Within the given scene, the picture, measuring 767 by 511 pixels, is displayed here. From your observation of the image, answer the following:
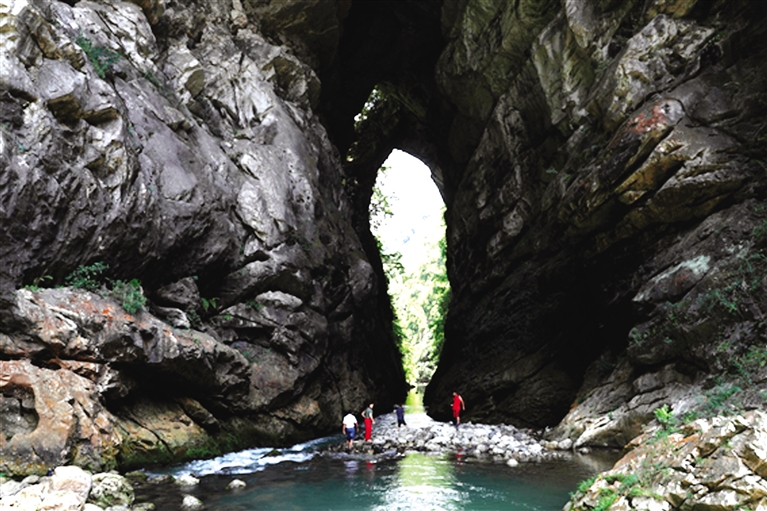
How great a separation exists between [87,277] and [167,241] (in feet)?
9.33

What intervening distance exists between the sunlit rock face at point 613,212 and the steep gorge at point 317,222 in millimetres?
83

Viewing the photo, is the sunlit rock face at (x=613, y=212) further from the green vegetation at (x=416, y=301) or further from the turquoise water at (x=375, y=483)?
the green vegetation at (x=416, y=301)

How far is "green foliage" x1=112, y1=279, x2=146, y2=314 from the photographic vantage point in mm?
11773

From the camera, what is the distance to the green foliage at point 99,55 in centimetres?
1376

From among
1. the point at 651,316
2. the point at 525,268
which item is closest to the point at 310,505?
the point at 651,316

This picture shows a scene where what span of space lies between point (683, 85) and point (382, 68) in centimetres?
2062

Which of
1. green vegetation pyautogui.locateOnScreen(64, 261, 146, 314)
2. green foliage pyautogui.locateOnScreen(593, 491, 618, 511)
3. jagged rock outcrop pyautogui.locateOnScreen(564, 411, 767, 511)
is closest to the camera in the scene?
jagged rock outcrop pyautogui.locateOnScreen(564, 411, 767, 511)

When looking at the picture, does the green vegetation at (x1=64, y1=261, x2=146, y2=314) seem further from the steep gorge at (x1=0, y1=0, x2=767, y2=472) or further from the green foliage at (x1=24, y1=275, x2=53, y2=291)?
the green foliage at (x1=24, y1=275, x2=53, y2=291)

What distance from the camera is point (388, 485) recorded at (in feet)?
34.3

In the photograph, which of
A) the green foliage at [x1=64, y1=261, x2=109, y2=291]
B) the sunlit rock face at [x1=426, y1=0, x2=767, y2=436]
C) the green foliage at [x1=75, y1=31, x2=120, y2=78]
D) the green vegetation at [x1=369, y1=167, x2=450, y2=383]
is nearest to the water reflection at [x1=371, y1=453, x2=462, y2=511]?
the sunlit rock face at [x1=426, y1=0, x2=767, y2=436]

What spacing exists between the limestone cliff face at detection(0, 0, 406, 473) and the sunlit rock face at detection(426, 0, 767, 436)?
7.13m

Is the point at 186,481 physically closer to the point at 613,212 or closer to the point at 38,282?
the point at 38,282

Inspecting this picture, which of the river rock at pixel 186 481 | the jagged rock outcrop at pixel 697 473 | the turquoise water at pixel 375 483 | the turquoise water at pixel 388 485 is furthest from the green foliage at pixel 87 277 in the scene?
the jagged rock outcrop at pixel 697 473

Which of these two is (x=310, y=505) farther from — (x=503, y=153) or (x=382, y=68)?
(x=382, y=68)
